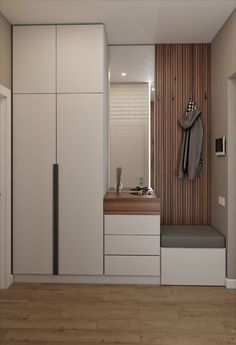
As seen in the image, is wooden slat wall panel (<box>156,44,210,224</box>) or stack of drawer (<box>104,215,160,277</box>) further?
Result: wooden slat wall panel (<box>156,44,210,224</box>)

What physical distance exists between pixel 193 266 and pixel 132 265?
2.17 feet

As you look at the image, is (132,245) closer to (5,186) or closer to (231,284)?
(231,284)

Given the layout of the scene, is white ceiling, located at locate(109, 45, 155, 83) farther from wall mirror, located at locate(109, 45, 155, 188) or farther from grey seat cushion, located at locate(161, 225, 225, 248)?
grey seat cushion, located at locate(161, 225, 225, 248)

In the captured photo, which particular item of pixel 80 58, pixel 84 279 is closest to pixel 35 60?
pixel 80 58

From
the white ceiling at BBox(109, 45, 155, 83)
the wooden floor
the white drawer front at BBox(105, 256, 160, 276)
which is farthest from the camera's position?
the white ceiling at BBox(109, 45, 155, 83)

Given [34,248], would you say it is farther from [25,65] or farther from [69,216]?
[25,65]

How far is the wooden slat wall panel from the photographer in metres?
4.22

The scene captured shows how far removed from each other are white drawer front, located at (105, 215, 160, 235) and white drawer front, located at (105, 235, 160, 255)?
0.18 feet

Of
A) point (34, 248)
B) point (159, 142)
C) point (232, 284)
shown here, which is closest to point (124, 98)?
point (159, 142)

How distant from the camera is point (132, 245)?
3648 millimetres

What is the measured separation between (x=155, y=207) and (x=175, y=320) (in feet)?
3.89

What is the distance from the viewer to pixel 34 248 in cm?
369

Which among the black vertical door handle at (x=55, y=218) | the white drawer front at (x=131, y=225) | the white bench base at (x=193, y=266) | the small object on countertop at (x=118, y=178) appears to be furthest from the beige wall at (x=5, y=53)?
the white bench base at (x=193, y=266)

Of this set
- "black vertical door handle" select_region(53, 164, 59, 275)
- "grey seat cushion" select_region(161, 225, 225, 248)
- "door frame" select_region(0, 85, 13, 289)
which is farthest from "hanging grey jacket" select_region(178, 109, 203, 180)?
"door frame" select_region(0, 85, 13, 289)
